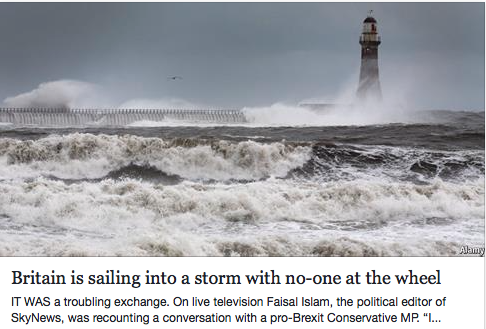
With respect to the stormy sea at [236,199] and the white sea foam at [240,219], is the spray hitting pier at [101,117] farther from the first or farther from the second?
the white sea foam at [240,219]

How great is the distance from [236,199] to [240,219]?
71 cm

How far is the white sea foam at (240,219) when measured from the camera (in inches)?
359

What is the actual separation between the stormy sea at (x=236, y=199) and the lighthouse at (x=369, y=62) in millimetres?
24243

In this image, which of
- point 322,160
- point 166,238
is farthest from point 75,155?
point 166,238

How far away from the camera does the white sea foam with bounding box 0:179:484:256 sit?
9.11m

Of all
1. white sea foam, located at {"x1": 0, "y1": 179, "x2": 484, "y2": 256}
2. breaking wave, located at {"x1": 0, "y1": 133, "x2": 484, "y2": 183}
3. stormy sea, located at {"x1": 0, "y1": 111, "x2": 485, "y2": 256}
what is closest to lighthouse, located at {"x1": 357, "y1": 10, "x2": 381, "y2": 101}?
stormy sea, located at {"x1": 0, "y1": 111, "x2": 485, "y2": 256}

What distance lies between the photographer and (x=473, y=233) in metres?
10.7

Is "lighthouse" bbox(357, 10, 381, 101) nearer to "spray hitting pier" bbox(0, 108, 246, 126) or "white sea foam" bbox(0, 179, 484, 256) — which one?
"spray hitting pier" bbox(0, 108, 246, 126)

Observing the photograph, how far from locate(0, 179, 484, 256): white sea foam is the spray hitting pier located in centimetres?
2352

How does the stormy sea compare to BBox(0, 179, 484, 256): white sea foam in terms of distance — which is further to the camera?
the stormy sea

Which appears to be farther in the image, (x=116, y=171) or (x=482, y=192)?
(x=116, y=171)

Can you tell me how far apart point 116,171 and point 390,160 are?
7.09 m
